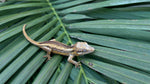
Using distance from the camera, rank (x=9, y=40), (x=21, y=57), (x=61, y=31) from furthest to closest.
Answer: (x=61, y=31) → (x=9, y=40) → (x=21, y=57)

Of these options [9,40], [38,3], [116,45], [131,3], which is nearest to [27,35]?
[9,40]

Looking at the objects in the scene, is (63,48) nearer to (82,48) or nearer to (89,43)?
(82,48)

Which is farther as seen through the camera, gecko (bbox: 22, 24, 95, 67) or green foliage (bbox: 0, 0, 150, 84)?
gecko (bbox: 22, 24, 95, 67)

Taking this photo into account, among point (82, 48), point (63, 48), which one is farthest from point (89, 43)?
point (63, 48)

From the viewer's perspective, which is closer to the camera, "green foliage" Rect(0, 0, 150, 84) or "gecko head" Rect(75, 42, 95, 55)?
"green foliage" Rect(0, 0, 150, 84)

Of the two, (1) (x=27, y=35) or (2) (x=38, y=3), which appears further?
(2) (x=38, y=3)

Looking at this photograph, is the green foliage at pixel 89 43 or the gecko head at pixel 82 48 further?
the gecko head at pixel 82 48

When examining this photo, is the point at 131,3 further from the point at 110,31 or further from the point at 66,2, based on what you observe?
the point at 66,2

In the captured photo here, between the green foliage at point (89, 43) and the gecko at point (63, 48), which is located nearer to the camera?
the green foliage at point (89, 43)
